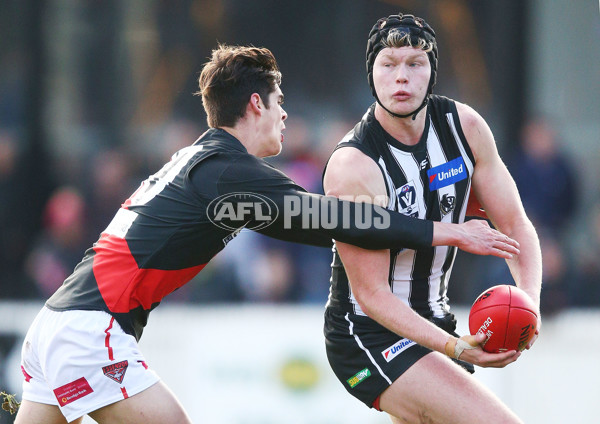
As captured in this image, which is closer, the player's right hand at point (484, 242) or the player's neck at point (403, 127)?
the player's right hand at point (484, 242)

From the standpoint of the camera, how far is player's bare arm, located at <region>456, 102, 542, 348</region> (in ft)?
15.2

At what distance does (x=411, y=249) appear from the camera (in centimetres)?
443

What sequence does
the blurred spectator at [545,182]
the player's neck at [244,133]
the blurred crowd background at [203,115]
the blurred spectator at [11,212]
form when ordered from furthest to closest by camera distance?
the blurred spectator at [11,212] < the blurred crowd background at [203,115] < the blurred spectator at [545,182] < the player's neck at [244,133]

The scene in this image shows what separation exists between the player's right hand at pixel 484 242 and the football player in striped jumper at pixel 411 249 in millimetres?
399

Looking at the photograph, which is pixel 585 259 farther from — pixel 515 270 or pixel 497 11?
pixel 515 270

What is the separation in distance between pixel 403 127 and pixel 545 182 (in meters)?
4.59

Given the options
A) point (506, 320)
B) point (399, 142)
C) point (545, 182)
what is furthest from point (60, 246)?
point (506, 320)

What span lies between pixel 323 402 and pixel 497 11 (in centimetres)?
539

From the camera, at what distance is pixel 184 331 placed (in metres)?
7.83

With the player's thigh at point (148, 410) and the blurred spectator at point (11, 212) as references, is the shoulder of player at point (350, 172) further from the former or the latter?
the blurred spectator at point (11, 212)

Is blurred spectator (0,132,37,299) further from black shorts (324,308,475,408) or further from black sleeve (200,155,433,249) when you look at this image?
black sleeve (200,155,433,249)

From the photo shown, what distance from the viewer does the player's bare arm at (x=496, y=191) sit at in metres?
4.63

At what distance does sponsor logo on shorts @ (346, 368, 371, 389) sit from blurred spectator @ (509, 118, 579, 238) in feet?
15.4

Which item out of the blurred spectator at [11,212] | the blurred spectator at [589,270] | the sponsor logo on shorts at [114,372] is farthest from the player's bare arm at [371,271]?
the blurred spectator at [11,212]
